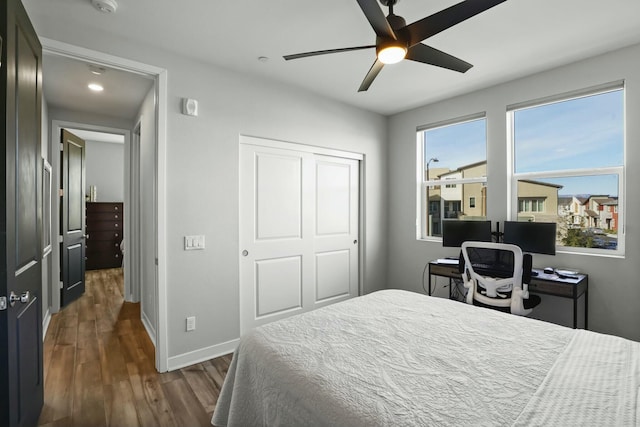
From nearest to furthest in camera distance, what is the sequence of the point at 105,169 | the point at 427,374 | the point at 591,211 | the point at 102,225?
the point at 427,374
the point at 591,211
the point at 102,225
the point at 105,169

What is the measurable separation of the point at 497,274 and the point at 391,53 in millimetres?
1978

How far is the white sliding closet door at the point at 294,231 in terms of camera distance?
3080mm

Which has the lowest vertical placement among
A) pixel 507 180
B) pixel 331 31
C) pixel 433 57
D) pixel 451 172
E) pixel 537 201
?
pixel 537 201

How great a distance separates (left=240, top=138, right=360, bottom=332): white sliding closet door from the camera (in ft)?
10.1

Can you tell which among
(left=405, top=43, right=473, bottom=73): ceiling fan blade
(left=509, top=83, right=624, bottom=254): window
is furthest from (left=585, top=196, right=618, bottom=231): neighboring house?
(left=405, top=43, right=473, bottom=73): ceiling fan blade

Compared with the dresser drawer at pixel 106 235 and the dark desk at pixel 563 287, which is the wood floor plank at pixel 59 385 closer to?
the dark desk at pixel 563 287

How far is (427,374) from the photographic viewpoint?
3.92ft

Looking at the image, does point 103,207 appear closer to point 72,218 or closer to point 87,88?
point 72,218

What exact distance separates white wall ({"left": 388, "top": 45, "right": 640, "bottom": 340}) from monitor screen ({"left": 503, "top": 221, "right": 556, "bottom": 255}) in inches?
8.4

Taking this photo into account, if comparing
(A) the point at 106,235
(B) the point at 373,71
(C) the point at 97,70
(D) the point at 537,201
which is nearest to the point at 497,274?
(D) the point at 537,201

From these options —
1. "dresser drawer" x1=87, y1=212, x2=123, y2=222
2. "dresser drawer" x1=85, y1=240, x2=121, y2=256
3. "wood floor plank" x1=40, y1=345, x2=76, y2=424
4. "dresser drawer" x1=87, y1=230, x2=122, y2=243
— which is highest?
"dresser drawer" x1=87, y1=212, x2=123, y2=222

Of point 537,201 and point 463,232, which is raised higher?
point 537,201

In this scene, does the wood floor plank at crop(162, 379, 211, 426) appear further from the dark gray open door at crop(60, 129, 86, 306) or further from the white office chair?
the dark gray open door at crop(60, 129, 86, 306)

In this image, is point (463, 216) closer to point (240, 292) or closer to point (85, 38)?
point (240, 292)
